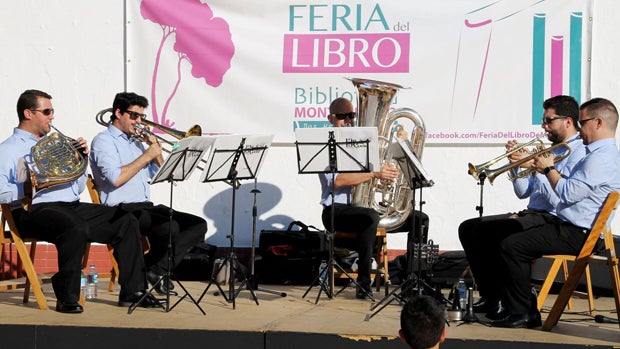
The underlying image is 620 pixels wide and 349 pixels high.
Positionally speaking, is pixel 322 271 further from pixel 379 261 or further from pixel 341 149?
pixel 341 149

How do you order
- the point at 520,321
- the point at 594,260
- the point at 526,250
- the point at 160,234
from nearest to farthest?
the point at 594,260 → the point at 520,321 → the point at 526,250 → the point at 160,234

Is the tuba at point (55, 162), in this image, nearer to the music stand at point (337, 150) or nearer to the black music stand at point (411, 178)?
the music stand at point (337, 150)

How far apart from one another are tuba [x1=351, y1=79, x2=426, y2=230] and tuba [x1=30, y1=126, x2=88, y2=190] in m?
2.17

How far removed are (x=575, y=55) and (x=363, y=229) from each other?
2.67 metres

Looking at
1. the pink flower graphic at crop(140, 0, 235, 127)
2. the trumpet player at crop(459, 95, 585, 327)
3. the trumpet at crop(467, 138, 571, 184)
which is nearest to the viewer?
the trumpet at crop(467, 138, 571, 184)

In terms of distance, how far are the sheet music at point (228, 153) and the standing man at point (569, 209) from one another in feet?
6.04

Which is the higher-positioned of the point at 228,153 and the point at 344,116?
the point at 344,116

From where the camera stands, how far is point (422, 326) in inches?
134

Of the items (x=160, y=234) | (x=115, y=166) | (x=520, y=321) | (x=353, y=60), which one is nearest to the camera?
(x=520, y=321)

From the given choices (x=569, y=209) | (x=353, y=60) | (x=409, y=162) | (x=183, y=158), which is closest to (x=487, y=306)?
(x=569, y=209)

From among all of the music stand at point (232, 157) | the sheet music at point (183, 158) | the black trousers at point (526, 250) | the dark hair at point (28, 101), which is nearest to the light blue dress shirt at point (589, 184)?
the black trousers at point (526, 250)

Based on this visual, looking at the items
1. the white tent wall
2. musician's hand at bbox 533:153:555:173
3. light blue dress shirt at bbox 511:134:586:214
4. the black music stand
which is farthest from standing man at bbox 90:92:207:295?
musician's hand at bbox 533:153:555:173

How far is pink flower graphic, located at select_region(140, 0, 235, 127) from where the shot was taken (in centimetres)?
943

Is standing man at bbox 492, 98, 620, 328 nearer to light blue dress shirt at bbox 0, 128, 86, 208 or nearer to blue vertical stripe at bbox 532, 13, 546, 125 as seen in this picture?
blue vertical stripe at bbox 532, 13, 546, 125
